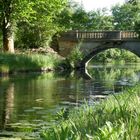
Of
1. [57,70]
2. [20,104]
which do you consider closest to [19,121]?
[20,104]

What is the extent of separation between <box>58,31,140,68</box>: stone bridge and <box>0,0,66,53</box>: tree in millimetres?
8733

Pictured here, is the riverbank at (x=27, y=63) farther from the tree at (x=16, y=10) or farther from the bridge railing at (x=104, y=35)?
the bridge railing at (x=104, y=35)

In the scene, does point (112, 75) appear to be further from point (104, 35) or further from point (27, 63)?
point (104, 35)

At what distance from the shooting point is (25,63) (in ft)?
136

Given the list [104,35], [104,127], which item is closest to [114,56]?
[104,35]

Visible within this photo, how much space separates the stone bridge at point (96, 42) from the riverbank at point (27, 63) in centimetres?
768

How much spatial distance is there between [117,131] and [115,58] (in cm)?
8939

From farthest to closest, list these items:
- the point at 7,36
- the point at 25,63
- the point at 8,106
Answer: the point at 7,36 → the point at 25,63 → the point at 8,106

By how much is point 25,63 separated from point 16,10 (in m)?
4.82

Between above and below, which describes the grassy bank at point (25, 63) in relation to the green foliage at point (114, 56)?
below

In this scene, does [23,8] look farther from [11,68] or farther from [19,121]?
[19,121]

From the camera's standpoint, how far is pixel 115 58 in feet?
312

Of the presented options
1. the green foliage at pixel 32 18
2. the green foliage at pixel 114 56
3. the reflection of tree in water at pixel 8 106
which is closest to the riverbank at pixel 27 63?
the green foliage at pixel 32 18

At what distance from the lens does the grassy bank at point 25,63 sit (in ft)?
127
